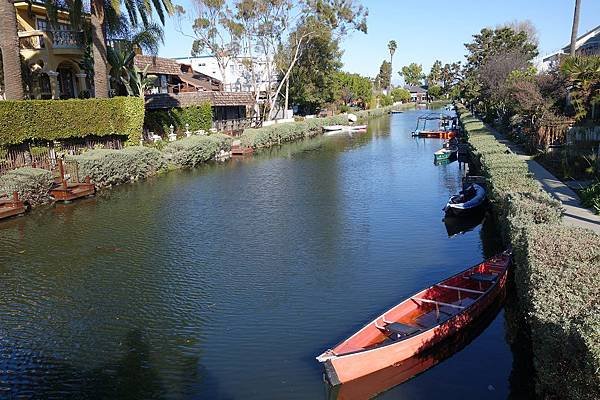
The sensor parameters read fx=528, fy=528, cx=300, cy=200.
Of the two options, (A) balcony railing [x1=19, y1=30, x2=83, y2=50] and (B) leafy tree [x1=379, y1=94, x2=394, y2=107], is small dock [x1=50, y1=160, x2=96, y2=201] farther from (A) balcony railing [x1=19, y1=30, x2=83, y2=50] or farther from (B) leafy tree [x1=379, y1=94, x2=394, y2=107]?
(B) leafy tree [x1=379, y1=94, x2=394, y2=107]

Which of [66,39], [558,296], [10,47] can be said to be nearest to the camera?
[558,296]

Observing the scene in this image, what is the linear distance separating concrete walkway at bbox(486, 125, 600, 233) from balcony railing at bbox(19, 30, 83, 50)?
1290 inches

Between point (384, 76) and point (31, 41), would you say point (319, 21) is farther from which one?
point (384, 76)

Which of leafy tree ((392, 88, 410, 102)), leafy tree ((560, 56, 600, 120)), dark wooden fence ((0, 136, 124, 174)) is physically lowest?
dark wooden fence ((0, 136, 124, 174))

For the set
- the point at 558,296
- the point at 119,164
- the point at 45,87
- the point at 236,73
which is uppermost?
the point at 236,73

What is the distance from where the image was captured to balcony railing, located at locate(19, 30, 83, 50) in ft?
129

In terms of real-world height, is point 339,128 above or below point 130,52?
below

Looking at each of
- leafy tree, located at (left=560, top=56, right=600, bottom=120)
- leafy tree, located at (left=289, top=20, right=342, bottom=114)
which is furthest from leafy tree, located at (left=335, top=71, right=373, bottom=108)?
leafy tree, located at (left=560, top=56, right=600, bottom=120)

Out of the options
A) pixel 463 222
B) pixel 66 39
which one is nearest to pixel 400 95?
pixel 66 39

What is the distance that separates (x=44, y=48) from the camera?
39.1 meters

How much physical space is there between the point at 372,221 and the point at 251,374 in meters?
12.7

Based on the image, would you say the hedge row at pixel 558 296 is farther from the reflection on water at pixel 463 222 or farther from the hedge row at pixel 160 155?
the hedge row at pixel 160 155

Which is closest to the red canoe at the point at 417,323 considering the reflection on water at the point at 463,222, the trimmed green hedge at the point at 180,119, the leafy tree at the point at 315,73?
the reflection on water at the point at 463,222

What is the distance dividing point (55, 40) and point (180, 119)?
13710 millimetres
